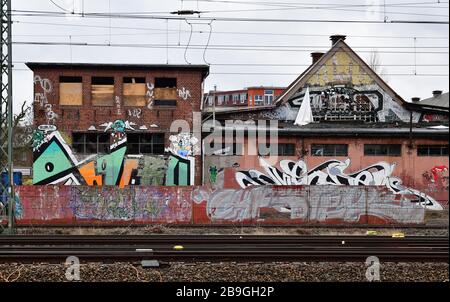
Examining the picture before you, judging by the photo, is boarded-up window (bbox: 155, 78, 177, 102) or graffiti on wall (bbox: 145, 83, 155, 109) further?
boarded-up window (bbox: 155, 78, 177, 102)

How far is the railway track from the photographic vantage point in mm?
12930

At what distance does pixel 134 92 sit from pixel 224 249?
62.7ft

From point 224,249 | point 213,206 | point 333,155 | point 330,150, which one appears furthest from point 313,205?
point 224,249

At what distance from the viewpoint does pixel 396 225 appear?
83.8 feet

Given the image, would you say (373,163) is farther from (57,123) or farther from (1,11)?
(1,11)

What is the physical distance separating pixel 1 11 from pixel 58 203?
866cm

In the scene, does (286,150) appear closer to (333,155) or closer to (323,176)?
(323,176)

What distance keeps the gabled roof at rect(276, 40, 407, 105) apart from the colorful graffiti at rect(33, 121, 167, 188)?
9073 millimetres

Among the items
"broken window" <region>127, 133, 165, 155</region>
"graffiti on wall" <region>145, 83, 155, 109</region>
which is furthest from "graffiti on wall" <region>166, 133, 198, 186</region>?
"graffiti on wall" <region>145, 83, 155, 109</region>

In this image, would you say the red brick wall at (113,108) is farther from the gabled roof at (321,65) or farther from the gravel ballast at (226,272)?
the gravel ballast at (226,272)

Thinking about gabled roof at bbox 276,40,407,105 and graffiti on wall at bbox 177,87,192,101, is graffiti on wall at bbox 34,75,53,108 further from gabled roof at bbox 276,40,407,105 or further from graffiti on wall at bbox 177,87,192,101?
gabled roof at bbox 276,40,407,105

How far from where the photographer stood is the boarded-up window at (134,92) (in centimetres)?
3180

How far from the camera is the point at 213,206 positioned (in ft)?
84.9
